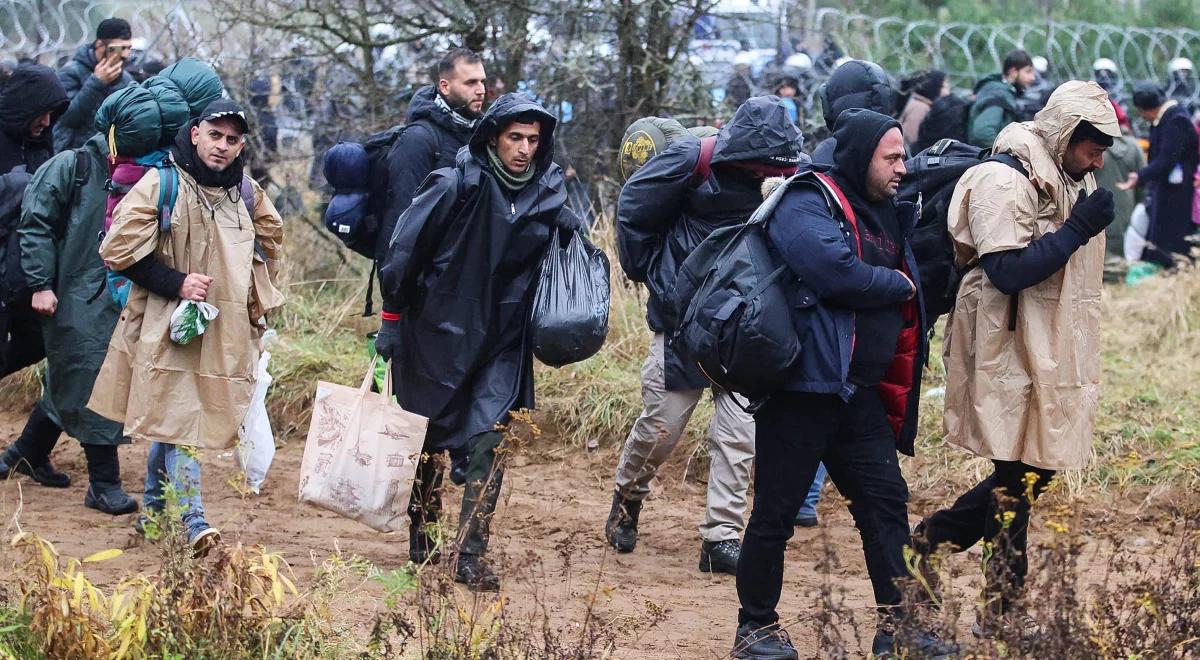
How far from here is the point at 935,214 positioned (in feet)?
17.2

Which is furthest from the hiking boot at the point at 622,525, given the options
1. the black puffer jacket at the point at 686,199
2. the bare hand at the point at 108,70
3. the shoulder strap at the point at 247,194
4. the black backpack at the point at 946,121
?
the black backpack at the point at 946,121

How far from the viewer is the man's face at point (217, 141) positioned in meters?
5.55

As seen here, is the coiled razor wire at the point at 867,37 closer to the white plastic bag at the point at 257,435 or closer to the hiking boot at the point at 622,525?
the white plastic bag at the point at 257,435

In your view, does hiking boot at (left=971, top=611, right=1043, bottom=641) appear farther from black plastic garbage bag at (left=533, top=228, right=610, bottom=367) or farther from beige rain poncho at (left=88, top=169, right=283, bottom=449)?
beige rain poncho at (left=88, top=169, right=283, bottom=449)

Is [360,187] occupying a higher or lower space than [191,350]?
higher

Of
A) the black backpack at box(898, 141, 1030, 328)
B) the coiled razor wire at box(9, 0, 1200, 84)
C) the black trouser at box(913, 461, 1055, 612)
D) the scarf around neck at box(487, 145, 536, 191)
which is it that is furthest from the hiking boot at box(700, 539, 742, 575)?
the coiled razor wire at box(9, 0, 1200, 84)

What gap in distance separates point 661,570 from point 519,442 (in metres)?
2.02

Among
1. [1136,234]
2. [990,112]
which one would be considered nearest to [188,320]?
[990,112]

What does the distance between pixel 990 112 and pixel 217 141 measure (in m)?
6.57

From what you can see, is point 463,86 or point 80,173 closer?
point 80,173

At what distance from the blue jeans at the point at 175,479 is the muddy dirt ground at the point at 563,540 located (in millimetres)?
218

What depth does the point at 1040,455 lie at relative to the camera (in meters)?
4.86

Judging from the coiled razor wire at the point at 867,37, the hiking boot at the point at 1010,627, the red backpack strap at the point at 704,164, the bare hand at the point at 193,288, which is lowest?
the hiking boot at the point at 1010,627

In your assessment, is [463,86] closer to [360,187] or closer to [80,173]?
[360,187]
